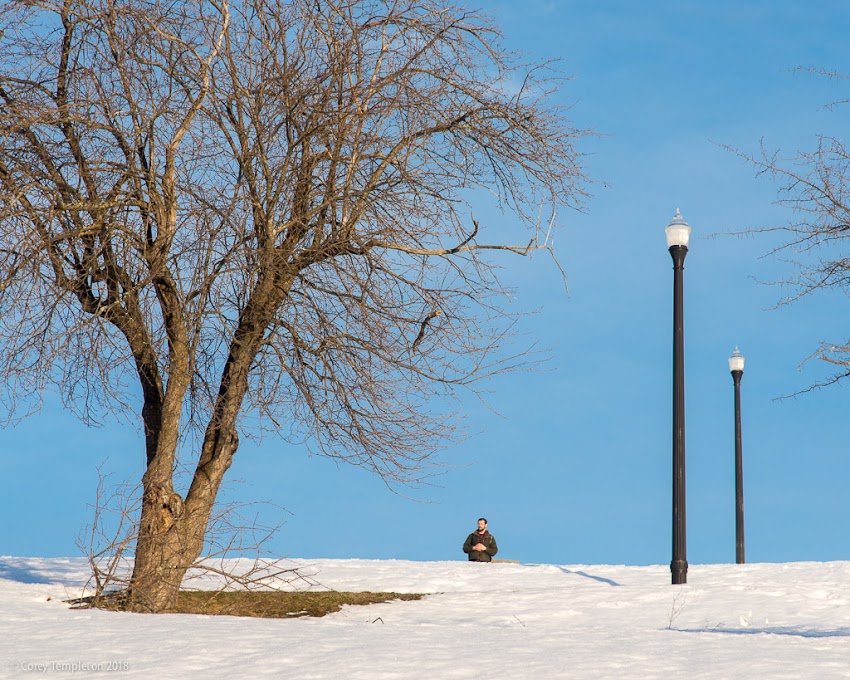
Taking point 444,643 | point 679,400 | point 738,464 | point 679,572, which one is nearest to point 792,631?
point 679,572

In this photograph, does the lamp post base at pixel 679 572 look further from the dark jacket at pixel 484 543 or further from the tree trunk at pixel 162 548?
the tree trunk at pixel 162 548

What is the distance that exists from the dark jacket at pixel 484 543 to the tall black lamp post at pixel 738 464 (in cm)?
455

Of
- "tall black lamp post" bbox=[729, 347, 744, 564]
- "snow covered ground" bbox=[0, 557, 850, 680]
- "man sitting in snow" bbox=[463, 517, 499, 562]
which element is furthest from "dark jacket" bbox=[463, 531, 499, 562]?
"snow covered ground" bbox=[0, 557, 850, 680]

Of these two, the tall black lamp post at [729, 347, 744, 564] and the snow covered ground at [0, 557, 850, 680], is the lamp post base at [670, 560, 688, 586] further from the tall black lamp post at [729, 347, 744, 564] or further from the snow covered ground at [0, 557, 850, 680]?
the tall black lamp post at [729, 347, 744, 564]

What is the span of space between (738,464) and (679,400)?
6434 millimetres

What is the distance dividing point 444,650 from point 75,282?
21.0ft

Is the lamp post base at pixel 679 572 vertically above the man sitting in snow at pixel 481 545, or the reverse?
the man sitting in snow at pixel 481 545

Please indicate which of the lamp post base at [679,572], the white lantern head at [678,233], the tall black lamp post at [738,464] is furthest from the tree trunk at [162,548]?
the tall black lamp post at [738,464]

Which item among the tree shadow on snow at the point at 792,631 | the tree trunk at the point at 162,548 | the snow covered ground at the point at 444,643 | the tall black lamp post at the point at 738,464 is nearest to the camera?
the snow covered ground at the point at 444,643

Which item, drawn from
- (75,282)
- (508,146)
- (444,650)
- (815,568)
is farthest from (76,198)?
(815,568)

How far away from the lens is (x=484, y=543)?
17.4m

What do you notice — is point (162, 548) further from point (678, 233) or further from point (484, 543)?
point (484, 543)

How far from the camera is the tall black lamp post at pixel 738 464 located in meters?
17.9

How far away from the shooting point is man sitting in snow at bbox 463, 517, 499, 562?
1722cm
